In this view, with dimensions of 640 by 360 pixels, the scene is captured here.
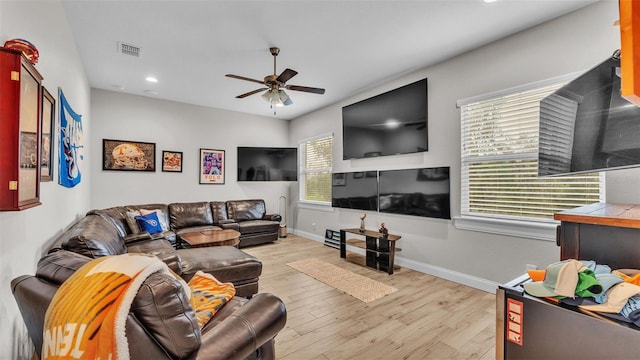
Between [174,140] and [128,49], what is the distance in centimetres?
237

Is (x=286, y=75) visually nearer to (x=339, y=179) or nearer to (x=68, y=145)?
(x=68, y=145)

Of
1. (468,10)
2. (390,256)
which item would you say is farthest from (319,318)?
(468,10)

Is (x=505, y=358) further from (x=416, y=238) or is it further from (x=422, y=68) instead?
(x=422, y=68)

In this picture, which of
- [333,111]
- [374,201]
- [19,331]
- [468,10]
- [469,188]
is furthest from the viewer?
[333,111]

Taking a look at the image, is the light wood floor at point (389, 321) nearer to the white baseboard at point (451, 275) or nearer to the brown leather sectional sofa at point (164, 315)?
the white baseboard at point (451, 275)

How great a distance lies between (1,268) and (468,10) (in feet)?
12.0

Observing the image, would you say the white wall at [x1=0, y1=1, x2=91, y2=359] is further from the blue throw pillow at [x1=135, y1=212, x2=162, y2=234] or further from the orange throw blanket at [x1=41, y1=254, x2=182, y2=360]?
the blue throw pillow at [x1=135, y1=212, x2=162, y2=234]

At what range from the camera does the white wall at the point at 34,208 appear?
128cm

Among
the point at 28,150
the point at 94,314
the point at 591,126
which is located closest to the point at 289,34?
the point at 28,150

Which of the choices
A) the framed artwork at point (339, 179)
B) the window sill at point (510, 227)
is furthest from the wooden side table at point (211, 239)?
the window sill at point (510, 227)

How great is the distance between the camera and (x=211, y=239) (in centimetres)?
378

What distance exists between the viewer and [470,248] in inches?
128

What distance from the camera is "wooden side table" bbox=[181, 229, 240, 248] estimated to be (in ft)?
12.0

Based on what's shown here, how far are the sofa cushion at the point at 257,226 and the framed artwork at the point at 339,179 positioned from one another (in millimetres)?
1493
